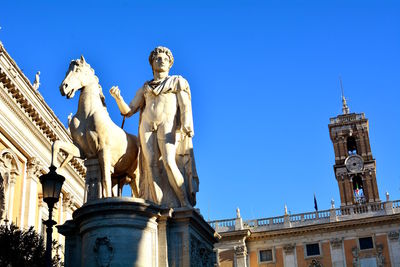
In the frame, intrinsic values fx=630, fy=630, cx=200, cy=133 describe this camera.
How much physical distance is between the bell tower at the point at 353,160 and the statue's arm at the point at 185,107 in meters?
53.7

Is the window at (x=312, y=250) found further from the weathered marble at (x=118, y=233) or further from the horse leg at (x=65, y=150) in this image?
the weathered marble at (x=118, y=233)

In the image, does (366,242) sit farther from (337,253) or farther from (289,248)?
(289,248)

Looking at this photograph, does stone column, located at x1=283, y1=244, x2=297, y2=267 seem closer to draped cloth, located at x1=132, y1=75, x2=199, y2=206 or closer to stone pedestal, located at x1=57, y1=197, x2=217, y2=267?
draped cloth, located at x1=132, y1=75, x2=199, y2=206

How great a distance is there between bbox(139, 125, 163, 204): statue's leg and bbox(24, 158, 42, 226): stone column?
64.7 feet

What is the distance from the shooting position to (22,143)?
2748cm

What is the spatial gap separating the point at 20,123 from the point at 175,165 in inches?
814

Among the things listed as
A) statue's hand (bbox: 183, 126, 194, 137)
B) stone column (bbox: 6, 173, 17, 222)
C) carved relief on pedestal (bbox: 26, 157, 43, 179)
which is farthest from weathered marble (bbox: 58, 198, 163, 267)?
carved relief on pedestal (bbox: 26, 157, 43, 179)

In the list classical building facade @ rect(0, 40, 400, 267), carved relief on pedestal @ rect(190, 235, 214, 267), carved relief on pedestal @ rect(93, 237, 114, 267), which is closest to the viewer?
carved relief on pedestal @ rect(93, 237, 114, 267)

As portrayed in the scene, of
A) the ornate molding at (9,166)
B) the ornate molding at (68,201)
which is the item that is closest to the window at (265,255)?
the ornate molding at (68,201)

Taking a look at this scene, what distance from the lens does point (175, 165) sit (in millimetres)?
8539

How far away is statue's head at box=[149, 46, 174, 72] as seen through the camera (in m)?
9.16

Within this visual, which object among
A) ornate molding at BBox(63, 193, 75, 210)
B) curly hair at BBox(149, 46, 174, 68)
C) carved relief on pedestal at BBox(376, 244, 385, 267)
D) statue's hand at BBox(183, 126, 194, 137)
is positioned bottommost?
statue's hand at BBox(183, 126, 194, 137)

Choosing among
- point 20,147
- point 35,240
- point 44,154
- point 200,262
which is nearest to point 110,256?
point 200,262

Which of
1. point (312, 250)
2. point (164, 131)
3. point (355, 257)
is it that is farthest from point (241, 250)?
point (164, 131)
